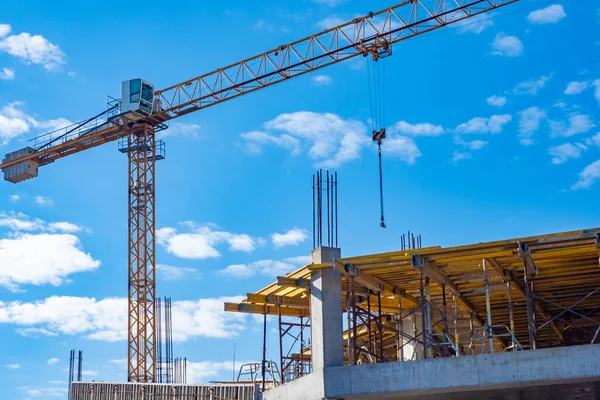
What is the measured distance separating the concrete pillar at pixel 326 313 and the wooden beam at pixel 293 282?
308mm

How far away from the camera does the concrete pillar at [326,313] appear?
21.6 meters

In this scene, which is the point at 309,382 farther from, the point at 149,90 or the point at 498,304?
the point at 149,90

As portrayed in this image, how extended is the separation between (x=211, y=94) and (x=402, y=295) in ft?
110

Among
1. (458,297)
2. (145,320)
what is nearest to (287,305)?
(458,297)

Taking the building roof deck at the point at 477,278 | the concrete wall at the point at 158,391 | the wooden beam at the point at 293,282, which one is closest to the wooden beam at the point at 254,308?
the building roof deck at the point at 477,278

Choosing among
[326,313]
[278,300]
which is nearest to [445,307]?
[326,313]

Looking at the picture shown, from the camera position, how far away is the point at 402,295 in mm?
24844

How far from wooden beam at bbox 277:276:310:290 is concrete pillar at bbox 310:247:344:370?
0.31 metres

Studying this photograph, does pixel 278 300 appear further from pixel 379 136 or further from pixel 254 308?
pixel 379 136

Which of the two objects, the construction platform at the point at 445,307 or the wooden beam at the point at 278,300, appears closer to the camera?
the construction platform at the point at 445,307

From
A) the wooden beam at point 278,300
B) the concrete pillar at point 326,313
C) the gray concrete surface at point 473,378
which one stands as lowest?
the gray concrete surface at point 473,378

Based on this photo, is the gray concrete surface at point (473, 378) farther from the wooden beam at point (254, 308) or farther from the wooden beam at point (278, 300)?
the wooden beam at point (254, 308)

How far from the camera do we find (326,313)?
71.7 ft

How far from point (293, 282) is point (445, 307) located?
3969mm
